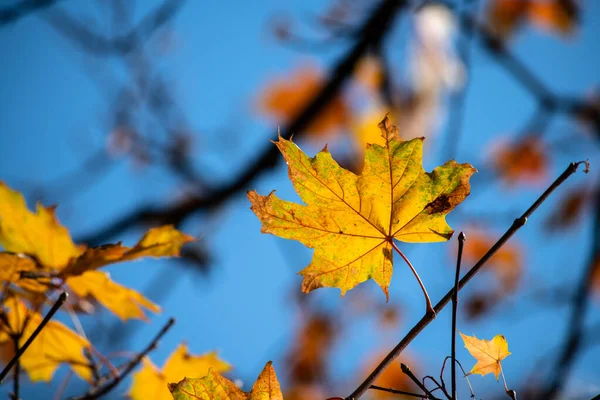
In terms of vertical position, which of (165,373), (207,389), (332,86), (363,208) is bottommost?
(207,389)

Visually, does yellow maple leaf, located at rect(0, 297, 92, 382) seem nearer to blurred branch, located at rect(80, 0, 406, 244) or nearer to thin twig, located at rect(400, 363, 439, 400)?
thin twig, located at rect(400, 363, 439, 400)

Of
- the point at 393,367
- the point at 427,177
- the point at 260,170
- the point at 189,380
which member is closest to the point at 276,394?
the point at 189,380

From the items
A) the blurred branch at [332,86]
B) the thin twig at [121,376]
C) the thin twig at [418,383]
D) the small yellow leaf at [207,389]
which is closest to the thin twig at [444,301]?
the thin twig at [418,383]

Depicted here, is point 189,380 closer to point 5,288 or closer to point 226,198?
point 5,288

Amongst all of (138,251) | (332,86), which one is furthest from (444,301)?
(332,86)

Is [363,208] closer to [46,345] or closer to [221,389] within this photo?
[221,389]
